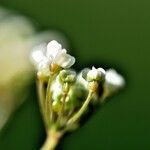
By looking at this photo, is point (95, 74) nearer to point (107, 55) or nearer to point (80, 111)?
point (80, 111)

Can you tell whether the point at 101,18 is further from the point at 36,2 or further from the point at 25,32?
the point at 25,32

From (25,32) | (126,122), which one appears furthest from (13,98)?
(126,122)

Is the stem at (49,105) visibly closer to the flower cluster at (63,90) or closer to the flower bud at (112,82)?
the flower cluster at (63,90)

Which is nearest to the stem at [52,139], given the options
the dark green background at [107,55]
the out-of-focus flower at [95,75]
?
the out-of-focus flower at [95,75]

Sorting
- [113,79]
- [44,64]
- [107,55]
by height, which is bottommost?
[107,55]

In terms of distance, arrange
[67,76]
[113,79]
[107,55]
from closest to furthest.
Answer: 1. [67,76]
2. [113,79]
3. [107,55]

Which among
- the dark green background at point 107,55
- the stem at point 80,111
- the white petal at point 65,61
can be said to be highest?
the white petal at point 65,61

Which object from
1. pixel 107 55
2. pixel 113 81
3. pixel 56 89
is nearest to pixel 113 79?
pixel 113 81

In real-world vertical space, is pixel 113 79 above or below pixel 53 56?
below
